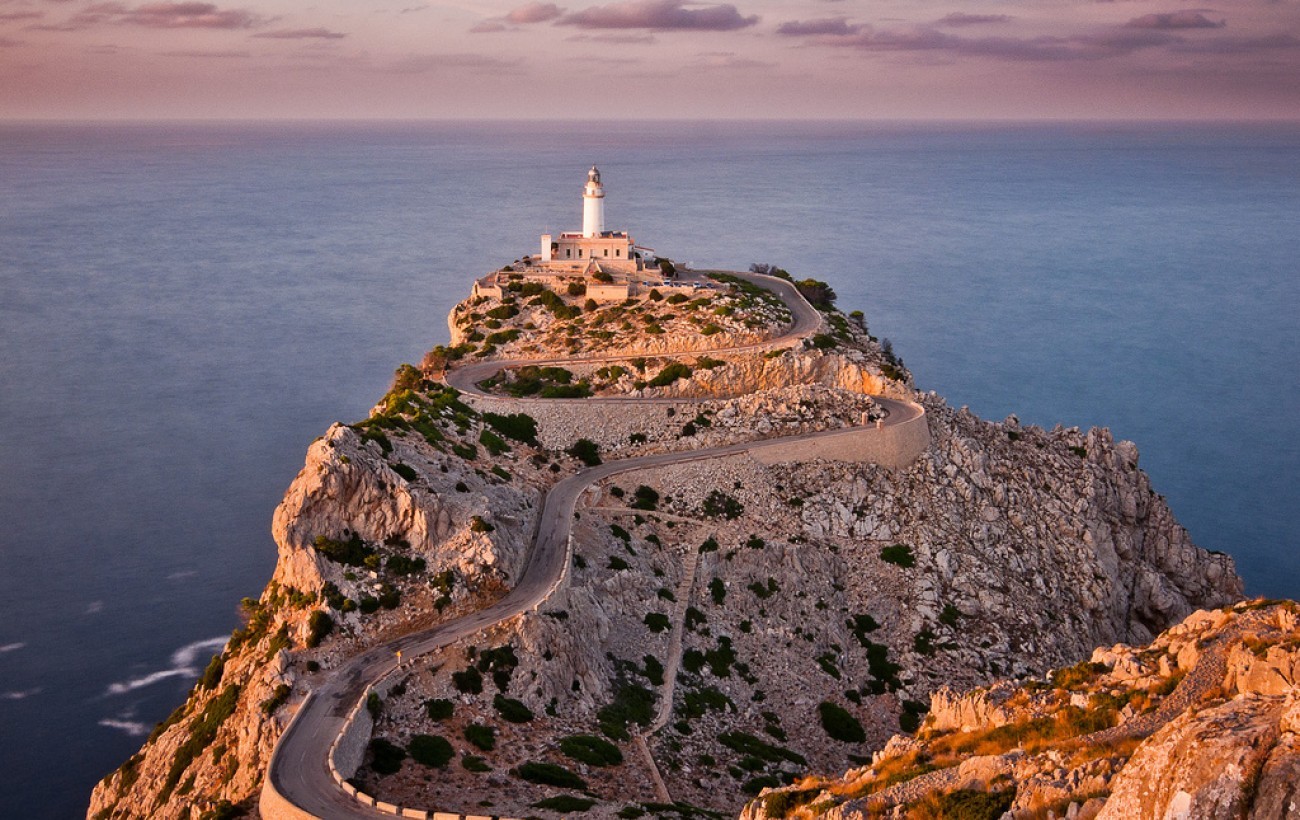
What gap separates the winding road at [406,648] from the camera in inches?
1078

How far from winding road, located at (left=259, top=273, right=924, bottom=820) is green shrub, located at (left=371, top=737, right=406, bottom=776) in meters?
1.09

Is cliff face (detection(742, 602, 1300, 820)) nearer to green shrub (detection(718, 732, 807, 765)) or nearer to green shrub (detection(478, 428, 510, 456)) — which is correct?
green shrub (detection(718, 732, 807, 765))

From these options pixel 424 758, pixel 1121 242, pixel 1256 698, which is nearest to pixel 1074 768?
pixel 1256 698

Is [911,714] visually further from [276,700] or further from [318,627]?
[276,700]

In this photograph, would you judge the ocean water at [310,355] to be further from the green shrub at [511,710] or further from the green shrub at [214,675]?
the green shrub at [511,710]

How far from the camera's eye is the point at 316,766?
28.6 metres

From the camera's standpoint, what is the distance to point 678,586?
4459 cm

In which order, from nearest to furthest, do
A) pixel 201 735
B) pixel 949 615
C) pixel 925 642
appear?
1. pixel 201 735
2. pixel 925 642
3. pixel 949 615

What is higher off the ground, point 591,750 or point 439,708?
point 439,708

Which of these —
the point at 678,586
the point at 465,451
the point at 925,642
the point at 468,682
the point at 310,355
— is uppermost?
the point at 465,451

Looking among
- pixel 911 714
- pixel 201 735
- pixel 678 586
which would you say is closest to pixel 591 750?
pixel 201 735

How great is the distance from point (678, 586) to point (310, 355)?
207 feet

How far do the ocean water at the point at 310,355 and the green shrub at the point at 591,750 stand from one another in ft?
72.8

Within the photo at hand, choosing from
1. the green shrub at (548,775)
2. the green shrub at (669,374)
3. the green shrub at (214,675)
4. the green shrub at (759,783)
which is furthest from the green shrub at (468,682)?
the green shrub at (669,374)
